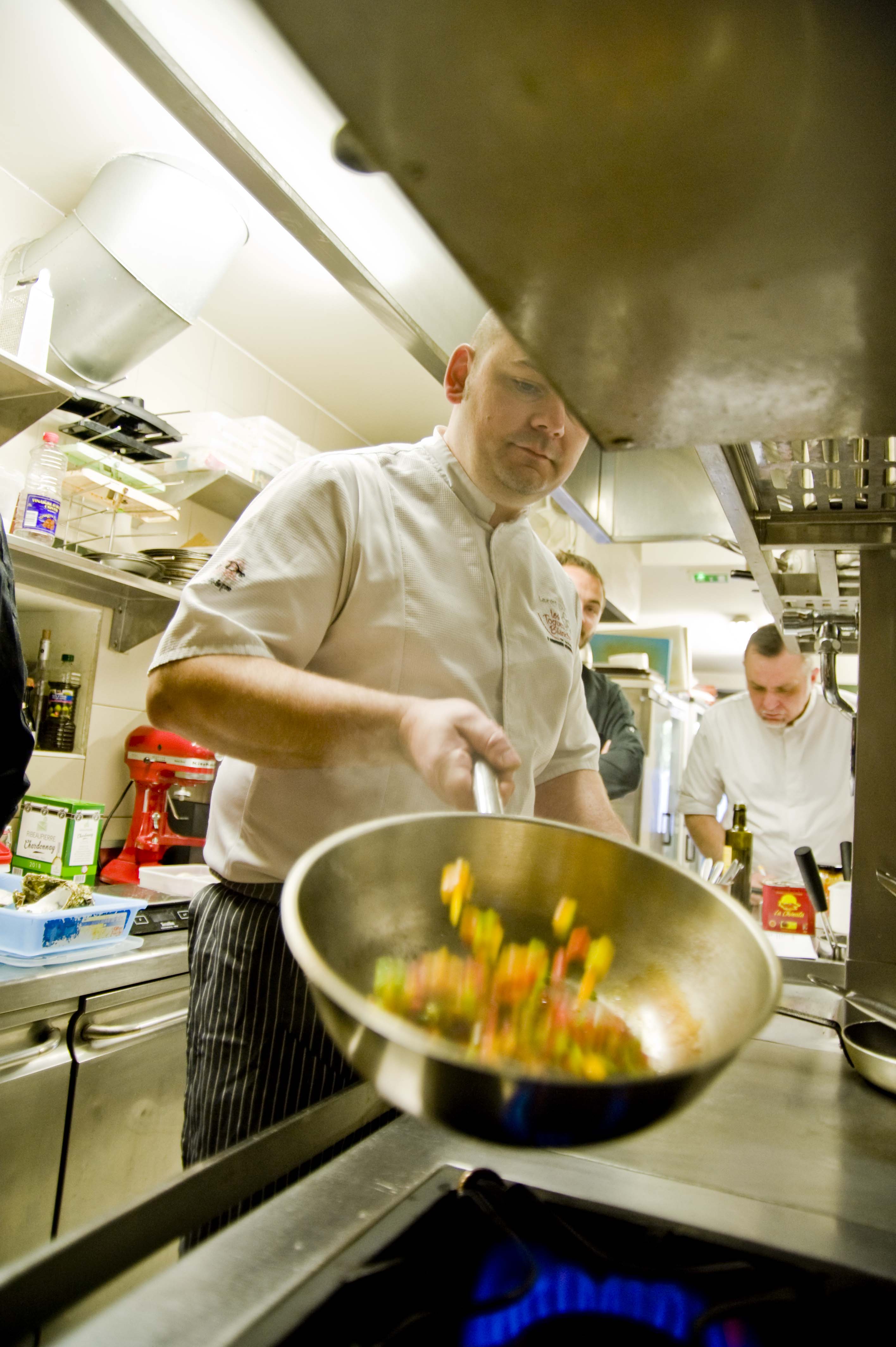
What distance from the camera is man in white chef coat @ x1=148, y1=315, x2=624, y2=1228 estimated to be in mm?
781

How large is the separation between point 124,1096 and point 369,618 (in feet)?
3.96

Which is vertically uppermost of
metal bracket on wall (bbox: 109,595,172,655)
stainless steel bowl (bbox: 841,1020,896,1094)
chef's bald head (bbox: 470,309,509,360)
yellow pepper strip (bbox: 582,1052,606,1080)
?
chef's bald head (bbox: 470,309,509,360)

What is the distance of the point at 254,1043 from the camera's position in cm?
86

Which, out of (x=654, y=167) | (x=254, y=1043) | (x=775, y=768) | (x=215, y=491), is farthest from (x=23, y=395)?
(x=775, y=768)

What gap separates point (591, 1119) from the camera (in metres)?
0.37

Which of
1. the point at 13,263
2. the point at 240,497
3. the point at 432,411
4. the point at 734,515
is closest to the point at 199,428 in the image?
the point at 240,497

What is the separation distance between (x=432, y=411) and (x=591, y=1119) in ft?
10.3

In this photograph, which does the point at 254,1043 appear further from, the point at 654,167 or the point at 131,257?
the point at 131,257

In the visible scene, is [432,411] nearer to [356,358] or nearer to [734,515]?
[356,358]

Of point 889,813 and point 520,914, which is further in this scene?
point 889,813

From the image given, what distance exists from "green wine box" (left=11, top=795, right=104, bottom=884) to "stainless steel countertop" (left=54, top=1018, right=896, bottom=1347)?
4.30 feet

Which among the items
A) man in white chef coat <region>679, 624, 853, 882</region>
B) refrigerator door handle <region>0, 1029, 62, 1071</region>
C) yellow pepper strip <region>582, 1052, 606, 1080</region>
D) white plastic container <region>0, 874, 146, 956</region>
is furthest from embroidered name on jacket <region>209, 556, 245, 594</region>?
man in white chef coat <region>679, 624, 853, 882</region>

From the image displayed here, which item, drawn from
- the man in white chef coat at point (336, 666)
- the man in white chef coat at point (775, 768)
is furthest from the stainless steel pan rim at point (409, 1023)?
the man in white chef coat at point (775, 768)

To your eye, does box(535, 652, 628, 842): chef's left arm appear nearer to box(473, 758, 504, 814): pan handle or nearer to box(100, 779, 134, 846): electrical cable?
box(473, 758, 504, 814): pan handle
